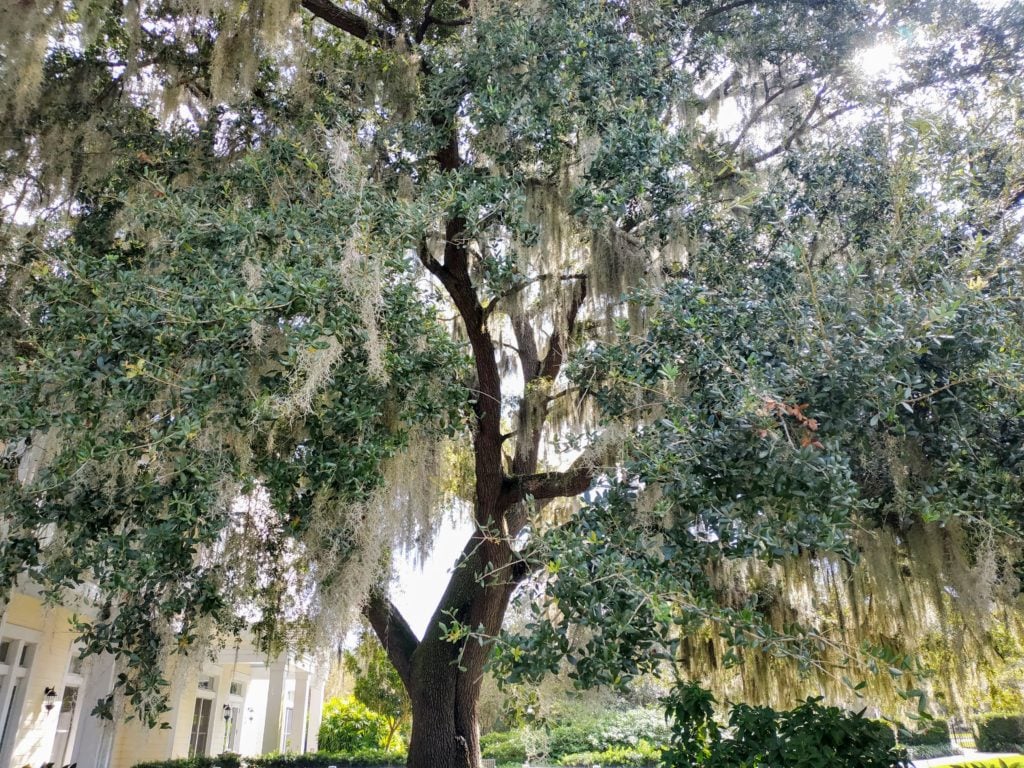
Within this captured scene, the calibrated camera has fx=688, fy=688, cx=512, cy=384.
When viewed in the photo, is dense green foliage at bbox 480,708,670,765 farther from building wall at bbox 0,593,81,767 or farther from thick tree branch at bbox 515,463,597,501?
thick tree branch at bbox 515,463,597,501

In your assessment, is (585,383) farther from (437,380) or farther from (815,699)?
(815,699)

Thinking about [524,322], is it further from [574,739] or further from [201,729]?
[574,739]

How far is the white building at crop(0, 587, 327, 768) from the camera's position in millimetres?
5801

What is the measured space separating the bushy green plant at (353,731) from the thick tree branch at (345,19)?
1291 centimetres

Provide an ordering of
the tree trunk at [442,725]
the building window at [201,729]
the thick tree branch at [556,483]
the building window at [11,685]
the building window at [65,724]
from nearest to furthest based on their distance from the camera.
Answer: the thick tree branch at [556,483]
the tree trunk at [442,725]
the building window at [11,685]
the building window at [65,724]
the building window at [201,729]

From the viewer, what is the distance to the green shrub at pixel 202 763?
922 cm

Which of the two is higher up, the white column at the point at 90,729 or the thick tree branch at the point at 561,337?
the thick tree branch at the point at 561,337

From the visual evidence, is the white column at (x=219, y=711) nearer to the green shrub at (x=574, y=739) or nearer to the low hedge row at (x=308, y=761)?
the low hedge row at (x=308, y=761)

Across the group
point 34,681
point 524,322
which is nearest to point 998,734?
point 524,322

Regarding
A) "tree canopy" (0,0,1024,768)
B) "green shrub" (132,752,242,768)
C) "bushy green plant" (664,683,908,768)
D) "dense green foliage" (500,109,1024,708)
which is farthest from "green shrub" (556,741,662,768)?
"dense green foliage" (500,109,1024,708)

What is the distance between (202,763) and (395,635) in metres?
7.32

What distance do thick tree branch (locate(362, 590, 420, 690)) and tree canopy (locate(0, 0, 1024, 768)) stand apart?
27 mm

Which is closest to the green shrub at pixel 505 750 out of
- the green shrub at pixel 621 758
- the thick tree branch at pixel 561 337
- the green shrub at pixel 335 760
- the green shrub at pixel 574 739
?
the green shrub at pixel 574 739

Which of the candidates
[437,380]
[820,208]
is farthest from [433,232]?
[820,208]
